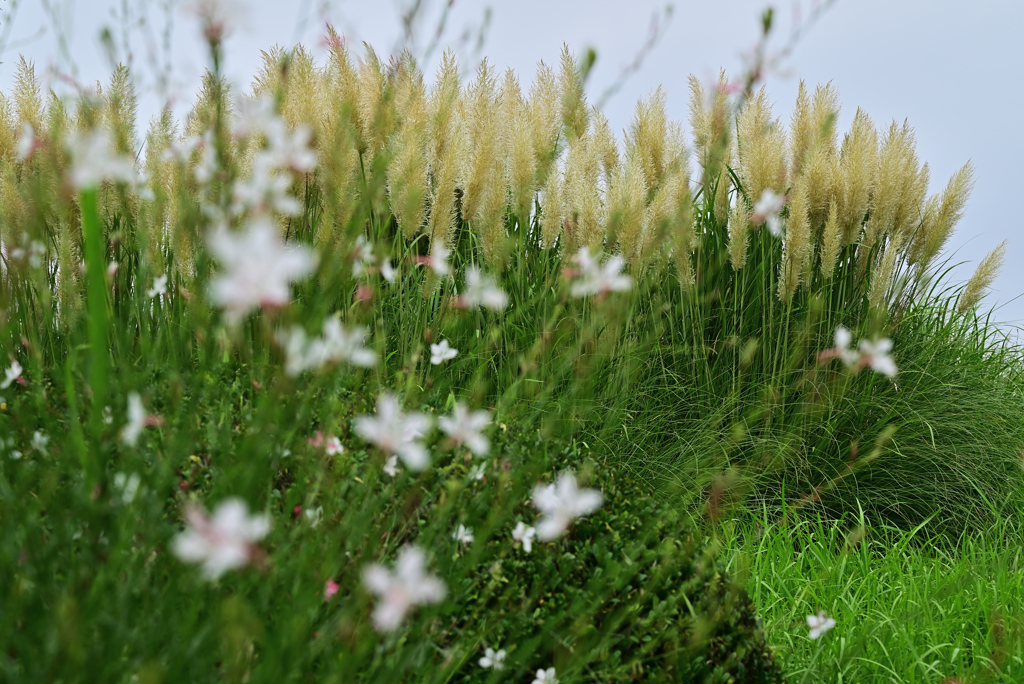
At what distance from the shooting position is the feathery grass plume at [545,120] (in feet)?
10.2

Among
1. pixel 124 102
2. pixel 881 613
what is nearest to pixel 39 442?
pixel 124 102

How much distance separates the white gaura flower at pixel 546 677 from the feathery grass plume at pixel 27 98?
3114mm

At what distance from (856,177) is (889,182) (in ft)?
0.73

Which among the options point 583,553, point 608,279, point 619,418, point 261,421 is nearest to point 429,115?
point 619,418

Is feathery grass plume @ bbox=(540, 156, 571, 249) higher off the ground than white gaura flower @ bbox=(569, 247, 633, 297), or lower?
higher

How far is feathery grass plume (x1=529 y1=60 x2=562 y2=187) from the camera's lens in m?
3.12

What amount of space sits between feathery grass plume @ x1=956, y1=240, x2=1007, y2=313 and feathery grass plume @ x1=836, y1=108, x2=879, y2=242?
0.89m

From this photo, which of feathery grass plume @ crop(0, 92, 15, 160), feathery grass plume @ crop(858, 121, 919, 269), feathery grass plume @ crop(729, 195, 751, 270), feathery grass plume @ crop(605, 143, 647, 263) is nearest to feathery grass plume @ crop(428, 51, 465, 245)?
feathery grass plume @ crop(605, 143, 647, 263)

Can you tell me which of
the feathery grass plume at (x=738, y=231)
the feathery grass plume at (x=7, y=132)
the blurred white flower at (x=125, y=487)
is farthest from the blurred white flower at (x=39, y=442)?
the feathery grass plume at (x=738, y=231)

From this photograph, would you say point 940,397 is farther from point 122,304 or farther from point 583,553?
point 122,304

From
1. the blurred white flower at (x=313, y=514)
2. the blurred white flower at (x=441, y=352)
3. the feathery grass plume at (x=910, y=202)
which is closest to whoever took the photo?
the blurred white flower at (x=313, y=514)

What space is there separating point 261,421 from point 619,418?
2.18 metres

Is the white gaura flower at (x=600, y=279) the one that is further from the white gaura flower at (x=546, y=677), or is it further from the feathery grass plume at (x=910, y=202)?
the feathery grass plume at (x=910, y=202)

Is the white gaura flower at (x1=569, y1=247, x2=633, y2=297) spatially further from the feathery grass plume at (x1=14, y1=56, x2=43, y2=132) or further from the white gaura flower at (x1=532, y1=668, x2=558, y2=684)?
the feathery grass plume at (x1=14, y1=56, x2=43, y2=132)
